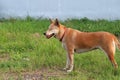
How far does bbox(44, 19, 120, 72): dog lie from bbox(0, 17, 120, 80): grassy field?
0.32 meters

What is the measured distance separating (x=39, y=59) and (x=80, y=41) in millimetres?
1115

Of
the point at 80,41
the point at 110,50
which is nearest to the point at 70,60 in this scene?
the point at 80,41

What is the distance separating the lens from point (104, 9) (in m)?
12.8

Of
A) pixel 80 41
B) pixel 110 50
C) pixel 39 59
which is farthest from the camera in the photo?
pixel 39 59

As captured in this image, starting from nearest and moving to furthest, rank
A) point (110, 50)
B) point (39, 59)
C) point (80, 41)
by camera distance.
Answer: point (110, 50), point (80, 41), point (39, 59)

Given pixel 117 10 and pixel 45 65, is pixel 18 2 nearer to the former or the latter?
pixel 117 10

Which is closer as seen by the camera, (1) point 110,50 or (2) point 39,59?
(1) point 110,50

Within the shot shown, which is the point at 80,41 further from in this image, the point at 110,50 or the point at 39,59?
the point at 39,59

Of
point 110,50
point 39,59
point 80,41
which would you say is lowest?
point 39,59

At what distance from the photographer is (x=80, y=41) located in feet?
26.8

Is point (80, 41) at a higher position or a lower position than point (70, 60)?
higher

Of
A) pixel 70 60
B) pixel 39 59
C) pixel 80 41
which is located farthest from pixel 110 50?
pixel 39 59

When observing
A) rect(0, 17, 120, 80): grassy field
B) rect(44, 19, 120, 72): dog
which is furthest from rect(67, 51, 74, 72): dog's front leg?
rect(0, 17, 120, 80): grassy field

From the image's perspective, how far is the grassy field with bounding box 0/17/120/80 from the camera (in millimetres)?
7991
